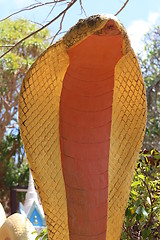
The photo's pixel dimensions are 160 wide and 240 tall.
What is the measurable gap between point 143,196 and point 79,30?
1298 millimetres

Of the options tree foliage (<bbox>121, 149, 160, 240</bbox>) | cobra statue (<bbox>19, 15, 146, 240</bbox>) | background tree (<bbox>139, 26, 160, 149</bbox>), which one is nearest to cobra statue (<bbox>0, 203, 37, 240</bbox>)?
tree foliage (<bbox>121, 149, 160, 240</bbox>)

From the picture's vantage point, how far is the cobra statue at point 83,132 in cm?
166

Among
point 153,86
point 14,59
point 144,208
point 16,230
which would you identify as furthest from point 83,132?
point 14,59

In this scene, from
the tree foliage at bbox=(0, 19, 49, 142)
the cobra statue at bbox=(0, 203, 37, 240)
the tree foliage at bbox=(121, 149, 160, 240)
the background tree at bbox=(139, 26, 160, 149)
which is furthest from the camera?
the tree foliage at bbox=(0, 19, 49, 142)

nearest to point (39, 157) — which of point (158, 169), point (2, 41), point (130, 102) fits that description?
point (130, 102)

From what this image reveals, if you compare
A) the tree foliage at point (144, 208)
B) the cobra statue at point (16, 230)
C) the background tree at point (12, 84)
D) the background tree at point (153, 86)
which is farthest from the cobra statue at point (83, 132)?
the background tree at point (12, 84)

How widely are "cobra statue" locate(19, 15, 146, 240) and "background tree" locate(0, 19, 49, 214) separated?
1180cm

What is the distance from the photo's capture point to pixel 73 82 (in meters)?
1.73

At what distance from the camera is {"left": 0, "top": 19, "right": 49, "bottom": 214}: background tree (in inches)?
561

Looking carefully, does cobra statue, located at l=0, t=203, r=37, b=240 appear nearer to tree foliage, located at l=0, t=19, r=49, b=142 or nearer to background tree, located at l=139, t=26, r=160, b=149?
background tree, located at l=139, t=26, r=160, b=149

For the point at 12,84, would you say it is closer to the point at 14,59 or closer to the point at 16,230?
the point at 14,59

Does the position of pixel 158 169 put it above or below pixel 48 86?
below

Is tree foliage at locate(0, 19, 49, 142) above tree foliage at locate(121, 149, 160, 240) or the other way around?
above

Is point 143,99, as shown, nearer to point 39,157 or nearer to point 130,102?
point 130,102
